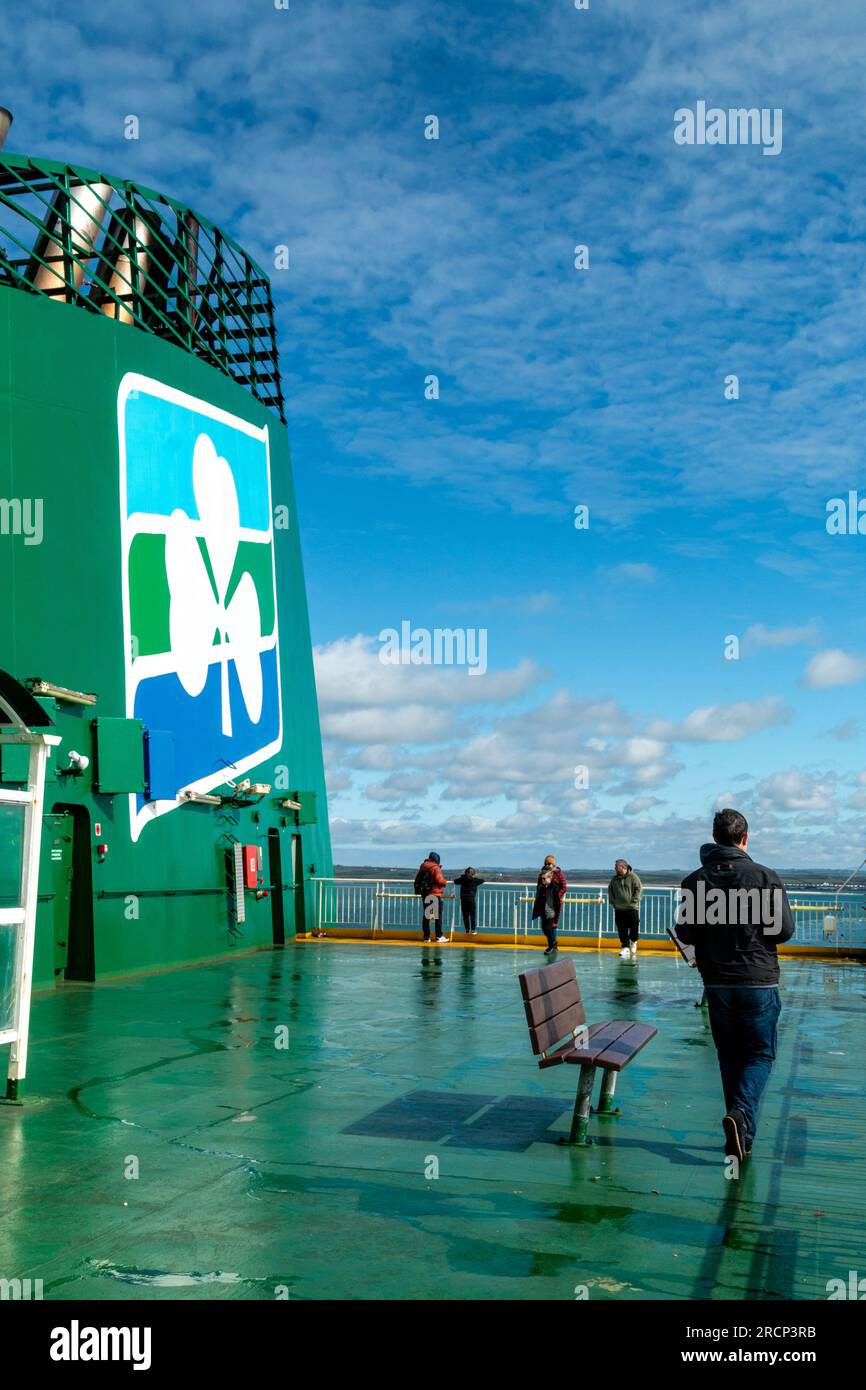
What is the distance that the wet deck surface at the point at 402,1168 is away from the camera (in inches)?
202

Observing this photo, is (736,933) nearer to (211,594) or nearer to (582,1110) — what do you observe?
(582,1110)

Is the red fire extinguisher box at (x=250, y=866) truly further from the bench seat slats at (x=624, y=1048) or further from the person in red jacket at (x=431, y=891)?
the bench seat slats at (x=624, y=1048)

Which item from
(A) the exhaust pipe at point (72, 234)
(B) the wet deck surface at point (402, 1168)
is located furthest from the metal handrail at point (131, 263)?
(B) the wet deck surface at point (402, 1168)

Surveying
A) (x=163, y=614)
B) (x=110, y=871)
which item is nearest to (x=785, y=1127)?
(x=110, y=871)

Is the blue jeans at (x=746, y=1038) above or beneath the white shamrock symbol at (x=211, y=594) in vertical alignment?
beneath

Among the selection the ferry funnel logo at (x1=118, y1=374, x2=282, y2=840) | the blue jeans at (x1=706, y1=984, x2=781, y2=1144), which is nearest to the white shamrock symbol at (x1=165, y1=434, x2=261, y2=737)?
the ferry funnel logo at (x1=118, y1=374, x2=282, y2=840)

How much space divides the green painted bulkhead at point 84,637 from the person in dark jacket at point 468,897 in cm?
650

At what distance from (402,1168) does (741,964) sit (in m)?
2.27

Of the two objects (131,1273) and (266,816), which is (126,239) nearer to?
(266,816)

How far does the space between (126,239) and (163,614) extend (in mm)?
6794

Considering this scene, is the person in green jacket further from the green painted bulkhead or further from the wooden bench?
the wooden bench

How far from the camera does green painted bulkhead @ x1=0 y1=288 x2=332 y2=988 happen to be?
16.1 m

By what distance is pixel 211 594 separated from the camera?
20250 mm

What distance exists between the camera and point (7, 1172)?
6.70m
